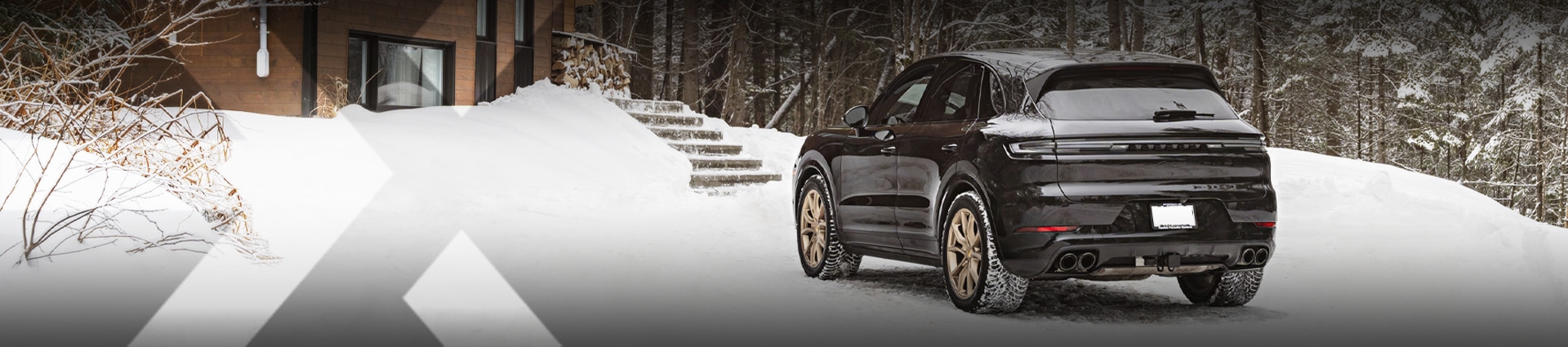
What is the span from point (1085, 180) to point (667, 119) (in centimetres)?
1394

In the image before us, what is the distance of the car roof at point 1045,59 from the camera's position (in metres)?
7.18

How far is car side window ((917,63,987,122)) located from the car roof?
3.9 inches

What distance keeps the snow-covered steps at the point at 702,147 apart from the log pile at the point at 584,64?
3.89 feet

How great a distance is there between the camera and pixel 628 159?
17.2m

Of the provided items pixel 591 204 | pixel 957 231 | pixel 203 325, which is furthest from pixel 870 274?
pixel 591 204

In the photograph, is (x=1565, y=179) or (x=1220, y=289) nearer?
(x=1220, y=289)

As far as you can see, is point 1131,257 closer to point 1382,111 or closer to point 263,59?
point 263,59

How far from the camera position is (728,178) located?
1786cm

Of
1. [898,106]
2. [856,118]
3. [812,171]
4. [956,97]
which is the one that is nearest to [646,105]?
[812,171]

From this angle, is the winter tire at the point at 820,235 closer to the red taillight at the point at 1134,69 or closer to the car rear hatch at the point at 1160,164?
the red taillight at the point at 1134,69

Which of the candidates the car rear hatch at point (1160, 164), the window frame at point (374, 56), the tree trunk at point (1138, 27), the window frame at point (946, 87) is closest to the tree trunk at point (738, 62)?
the tree trunk at point (1138, 27)

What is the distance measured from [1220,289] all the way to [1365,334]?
1166mm

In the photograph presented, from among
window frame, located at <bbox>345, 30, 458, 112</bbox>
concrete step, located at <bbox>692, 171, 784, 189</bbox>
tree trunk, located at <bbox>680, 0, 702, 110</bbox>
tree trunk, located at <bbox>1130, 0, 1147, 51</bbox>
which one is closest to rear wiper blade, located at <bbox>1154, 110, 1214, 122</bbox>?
concrete step, located at <bbox>692, 171, 784, 189</bbox>

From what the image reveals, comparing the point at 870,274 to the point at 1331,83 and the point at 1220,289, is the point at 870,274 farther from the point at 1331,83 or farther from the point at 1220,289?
the point at 1331,83
